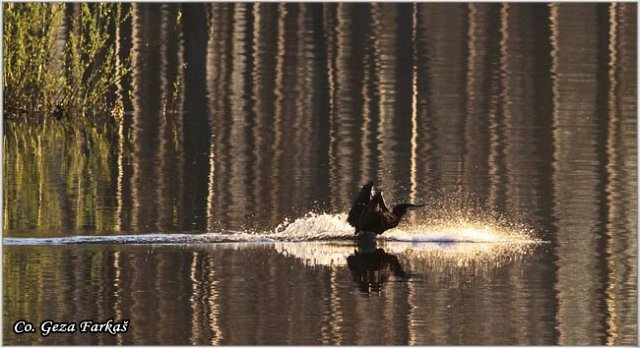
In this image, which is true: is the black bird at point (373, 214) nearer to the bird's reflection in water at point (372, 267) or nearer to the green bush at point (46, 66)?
the bird's reflection in water at point (372, 267)

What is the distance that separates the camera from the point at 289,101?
26344mm

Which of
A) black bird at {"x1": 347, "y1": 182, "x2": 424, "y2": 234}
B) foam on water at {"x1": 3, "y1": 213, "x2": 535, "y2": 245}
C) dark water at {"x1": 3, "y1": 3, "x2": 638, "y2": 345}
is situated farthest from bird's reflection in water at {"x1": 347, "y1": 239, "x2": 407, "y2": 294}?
foam on water at {"x1": 3, "y1": 213, "x2": 535, "y2": 245}

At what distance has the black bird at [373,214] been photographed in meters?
15.7

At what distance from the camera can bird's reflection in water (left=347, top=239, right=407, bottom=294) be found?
14164 mm

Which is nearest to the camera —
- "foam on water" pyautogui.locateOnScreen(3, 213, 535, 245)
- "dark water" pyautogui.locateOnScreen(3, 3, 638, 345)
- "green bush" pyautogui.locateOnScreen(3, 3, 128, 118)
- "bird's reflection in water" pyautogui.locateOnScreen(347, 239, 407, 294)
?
"dark water" pyautogui.locateOnScreen(3, 3, 638, 345)

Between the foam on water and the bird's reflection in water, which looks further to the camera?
the foam on water

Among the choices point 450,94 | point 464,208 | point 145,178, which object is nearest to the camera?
point 464,208

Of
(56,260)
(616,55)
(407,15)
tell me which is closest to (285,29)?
(407,15)

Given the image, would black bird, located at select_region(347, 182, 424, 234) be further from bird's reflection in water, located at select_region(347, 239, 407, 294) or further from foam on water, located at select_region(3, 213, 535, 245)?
foam on water, located at select_region(3, 213, 535, 245)

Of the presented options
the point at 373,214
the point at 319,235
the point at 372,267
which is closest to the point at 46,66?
the point at 319,235

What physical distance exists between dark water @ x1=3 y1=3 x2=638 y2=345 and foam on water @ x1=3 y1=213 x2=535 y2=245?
32 mm

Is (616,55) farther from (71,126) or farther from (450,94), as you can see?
(71,126)

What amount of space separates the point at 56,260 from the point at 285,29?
73.6ft

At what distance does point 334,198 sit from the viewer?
18031 millimetres
